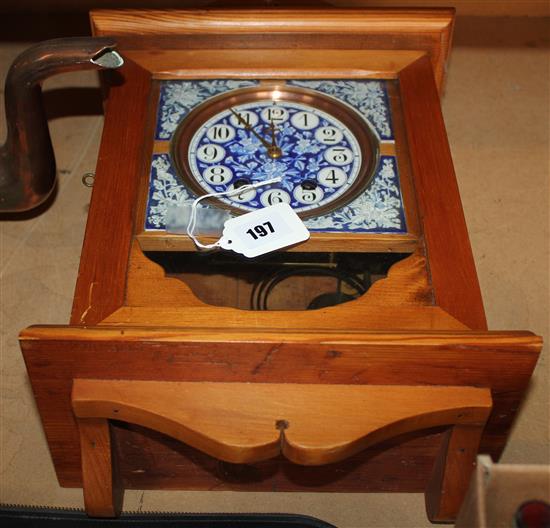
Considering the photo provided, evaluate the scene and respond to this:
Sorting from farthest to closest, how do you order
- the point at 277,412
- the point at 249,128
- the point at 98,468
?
the point at 249,128 < the point at 98,468 < the point at 277,412

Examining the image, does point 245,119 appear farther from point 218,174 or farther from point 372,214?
point 372,214

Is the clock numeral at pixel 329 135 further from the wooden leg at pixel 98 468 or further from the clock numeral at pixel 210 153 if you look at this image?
the wooden leg at pixel 98 468

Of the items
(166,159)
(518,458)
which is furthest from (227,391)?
(518,458)

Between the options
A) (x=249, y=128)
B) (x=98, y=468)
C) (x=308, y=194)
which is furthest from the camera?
(x=249, y=128)

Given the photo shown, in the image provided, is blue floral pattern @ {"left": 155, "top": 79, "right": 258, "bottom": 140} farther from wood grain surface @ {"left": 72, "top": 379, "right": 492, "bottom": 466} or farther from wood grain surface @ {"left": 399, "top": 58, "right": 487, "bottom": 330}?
wood grain surface @ {"left": 72, "top": 379, "right": 492, "bottom": 466}

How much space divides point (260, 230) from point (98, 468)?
14.5 inches

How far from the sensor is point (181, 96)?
1.58 m

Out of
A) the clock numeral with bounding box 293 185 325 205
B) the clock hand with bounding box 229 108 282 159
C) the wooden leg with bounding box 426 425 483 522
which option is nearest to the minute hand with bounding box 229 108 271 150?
the clock hand with bounding box 229 108 282 159

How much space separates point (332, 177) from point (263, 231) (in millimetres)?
160

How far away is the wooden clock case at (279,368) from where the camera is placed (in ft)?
4.01

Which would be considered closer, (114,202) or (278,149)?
(114,202)

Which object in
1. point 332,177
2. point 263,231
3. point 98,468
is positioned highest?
point 332,177

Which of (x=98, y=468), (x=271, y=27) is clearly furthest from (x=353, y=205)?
(x=98, y=468)

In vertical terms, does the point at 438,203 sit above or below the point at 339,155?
below
